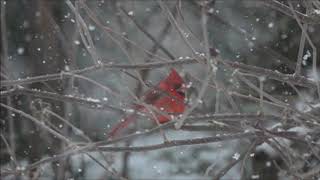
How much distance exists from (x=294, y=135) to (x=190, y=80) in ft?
2.47

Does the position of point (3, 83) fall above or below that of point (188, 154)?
above

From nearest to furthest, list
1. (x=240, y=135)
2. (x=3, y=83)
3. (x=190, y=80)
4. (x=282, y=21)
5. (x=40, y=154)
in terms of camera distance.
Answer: (x=240, y=135) < (x=3, y=83) < (x=190, y=80) < (x=282, y=21) < (x=40, y=154)

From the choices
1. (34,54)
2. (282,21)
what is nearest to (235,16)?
(282,21)

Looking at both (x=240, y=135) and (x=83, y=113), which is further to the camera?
(x=83, y=113)

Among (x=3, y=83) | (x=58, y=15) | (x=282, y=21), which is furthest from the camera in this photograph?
(x=58, y=15)

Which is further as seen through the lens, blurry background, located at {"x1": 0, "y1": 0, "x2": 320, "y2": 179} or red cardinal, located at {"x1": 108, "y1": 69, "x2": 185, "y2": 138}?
blurry background, located at {"x1": 0, "y1": 0, "x2": 320, "y2": 179}

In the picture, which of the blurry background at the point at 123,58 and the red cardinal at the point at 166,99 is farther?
the blurry background at the point at 123,58

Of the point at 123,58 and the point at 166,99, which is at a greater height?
the point at 166,99

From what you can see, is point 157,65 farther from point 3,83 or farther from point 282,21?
point 282,21

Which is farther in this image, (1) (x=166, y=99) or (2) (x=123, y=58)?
(2) (x=123, y=58)

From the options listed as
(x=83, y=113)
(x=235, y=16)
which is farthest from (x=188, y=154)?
(x=235, y=16)

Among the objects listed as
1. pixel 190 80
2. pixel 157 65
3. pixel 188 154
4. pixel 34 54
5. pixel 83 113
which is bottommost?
pixel 188 154

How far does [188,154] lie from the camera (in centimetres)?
720

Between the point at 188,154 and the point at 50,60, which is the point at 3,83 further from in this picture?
the point at 188,154
